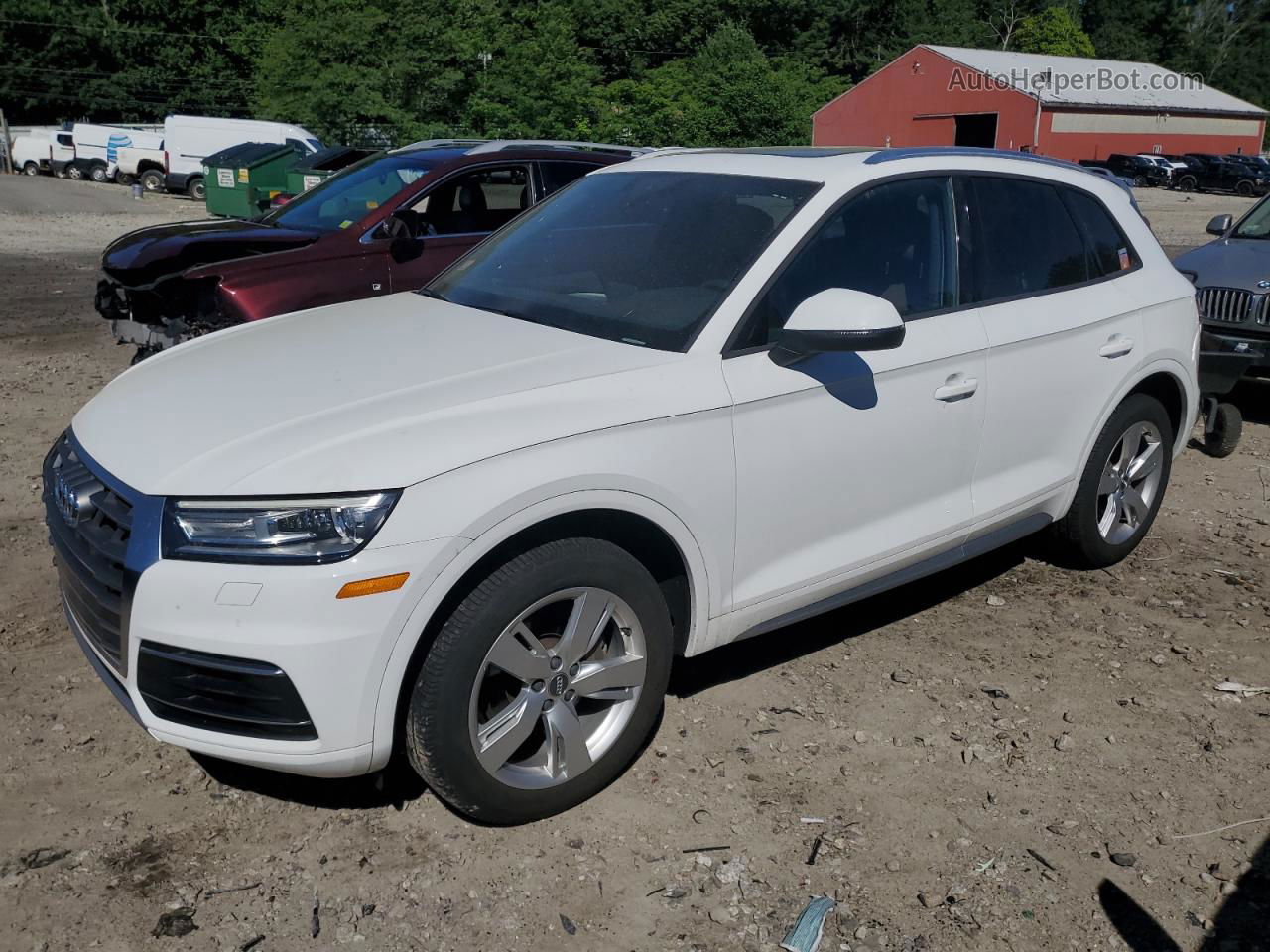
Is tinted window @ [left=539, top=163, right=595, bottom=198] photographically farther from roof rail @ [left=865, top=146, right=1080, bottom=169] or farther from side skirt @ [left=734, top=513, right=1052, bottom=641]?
side skirt @ [left=734, top=513, right=1052, bottom=641]

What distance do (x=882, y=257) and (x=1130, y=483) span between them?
2.02 metres

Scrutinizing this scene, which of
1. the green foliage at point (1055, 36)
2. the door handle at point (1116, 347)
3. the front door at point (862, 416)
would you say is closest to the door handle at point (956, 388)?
the front door at point (862, 416)

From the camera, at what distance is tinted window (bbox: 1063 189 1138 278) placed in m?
4.84

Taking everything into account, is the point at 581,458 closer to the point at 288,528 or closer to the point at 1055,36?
the point at 288,528

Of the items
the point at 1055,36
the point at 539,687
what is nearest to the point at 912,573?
the point at 539,687

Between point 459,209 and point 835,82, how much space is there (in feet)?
189

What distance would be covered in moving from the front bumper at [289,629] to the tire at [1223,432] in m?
6.08

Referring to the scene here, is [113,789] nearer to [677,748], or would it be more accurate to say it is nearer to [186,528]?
[186,528]

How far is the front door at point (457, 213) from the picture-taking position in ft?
25.6

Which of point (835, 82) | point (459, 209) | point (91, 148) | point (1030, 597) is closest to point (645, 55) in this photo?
point (835, 82)

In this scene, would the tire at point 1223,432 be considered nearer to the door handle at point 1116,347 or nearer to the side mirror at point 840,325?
the door handle at point 1116,347

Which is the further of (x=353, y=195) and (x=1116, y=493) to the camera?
(x=353, y=195)

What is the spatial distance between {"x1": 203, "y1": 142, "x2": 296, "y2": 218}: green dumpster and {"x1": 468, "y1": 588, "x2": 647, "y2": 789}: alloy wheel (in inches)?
775

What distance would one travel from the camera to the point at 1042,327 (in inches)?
173
